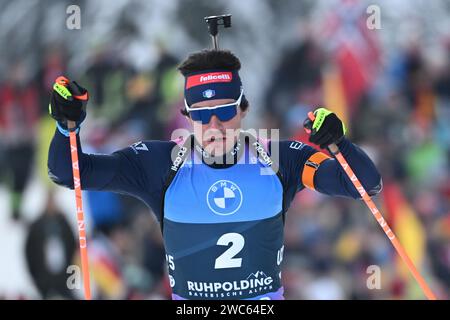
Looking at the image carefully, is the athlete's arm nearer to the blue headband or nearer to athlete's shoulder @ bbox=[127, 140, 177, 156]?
athlete's shoulder @ bbox=[127, 140, 177, 156]

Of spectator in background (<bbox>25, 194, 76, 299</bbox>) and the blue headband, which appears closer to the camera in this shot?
the blue headband

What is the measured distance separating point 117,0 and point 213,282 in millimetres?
4933

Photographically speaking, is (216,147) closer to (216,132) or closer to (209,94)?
(216,132)

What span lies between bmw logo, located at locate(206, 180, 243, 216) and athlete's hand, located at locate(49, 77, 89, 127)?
0.71 m

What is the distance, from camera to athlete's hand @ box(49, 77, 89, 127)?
349cm

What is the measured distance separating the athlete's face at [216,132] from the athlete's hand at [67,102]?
56cm

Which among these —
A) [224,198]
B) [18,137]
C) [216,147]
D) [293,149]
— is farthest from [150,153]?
[18,137]

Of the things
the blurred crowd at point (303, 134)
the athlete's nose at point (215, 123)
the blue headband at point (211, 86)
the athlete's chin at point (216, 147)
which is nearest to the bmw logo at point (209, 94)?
the blue headband at point (211, 86)

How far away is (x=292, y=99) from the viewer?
7.64m

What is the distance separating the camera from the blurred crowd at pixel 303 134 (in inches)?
293

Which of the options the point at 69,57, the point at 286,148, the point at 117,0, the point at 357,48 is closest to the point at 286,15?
the point at 357,48

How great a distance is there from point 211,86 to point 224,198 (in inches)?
22.1

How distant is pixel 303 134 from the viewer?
7.50 meters

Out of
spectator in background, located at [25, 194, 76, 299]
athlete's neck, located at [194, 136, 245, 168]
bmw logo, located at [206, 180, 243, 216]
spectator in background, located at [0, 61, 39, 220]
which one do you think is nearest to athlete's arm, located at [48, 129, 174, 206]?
athlete's neck, located at [194, 136, 245, 168]
